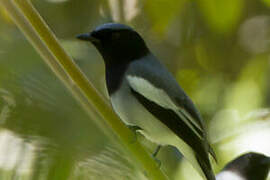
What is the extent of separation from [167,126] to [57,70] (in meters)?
0.49

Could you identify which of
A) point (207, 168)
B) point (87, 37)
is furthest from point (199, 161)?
point (87, 37)

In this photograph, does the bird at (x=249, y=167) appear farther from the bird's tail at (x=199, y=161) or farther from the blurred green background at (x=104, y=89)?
the bird's tail at (x=199, y=161)

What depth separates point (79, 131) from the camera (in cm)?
85

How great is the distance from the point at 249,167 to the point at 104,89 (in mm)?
515

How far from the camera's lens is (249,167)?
5.42ft

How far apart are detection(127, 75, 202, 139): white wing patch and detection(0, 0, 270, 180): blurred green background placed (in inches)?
5.3

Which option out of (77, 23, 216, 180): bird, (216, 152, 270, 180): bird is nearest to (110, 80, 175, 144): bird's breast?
(77, 23, 216, 180): bird

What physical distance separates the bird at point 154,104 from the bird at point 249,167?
1.24 feet

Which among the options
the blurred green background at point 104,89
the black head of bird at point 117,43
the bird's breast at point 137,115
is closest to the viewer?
the blurred green background at point 104,89

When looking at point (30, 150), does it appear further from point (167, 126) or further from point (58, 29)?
point (58, 29)

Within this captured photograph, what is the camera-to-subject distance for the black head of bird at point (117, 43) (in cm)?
134

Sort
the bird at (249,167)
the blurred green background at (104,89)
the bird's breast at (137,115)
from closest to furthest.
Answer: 1. the blurred green background at (104,89)
2. the bird's breast at (137,115)
3. the bird at (249,167)

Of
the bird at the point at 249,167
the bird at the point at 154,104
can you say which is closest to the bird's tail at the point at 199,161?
the bird at the point at 154,104

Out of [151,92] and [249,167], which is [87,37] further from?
[249,167]
